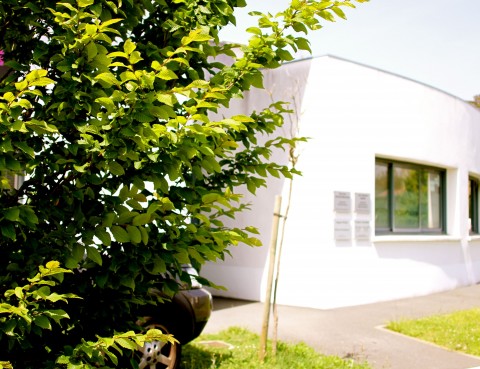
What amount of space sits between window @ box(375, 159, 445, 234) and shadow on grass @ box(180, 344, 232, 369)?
6.44 meters

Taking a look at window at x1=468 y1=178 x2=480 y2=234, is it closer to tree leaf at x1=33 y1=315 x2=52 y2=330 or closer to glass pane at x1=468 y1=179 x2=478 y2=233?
glass pane at x1=468 y1=179 x2=478 y2=233

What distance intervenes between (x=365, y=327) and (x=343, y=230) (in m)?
2.42

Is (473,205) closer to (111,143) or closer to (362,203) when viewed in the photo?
(362,203)

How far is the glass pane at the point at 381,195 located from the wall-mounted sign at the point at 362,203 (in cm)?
90

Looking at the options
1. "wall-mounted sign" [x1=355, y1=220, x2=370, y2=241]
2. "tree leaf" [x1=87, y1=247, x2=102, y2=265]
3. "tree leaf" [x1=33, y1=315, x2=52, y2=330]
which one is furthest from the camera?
"wall-mounted sign" [x1=355, y1=220, x2=370, y2=241]

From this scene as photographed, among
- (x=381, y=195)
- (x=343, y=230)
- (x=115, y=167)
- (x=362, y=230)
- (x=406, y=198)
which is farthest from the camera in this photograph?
(x=406, y=198)

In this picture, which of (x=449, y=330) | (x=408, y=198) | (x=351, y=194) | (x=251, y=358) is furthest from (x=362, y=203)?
(x=251, y=358)

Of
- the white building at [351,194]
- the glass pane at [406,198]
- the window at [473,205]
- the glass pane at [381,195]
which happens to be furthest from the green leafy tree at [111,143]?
the window at [473,205]

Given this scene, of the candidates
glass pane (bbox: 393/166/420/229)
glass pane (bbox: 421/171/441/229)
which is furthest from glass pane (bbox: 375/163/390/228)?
glass pane (bbox: 421/171/441/229)

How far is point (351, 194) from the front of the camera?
35.5 feet

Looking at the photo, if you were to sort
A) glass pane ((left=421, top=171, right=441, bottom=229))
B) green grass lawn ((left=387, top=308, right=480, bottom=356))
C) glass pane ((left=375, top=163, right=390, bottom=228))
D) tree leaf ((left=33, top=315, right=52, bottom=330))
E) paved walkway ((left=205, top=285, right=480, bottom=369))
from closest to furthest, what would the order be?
tree leaf ((left=33, top=315, right=52, bottom=330))
paved walkway ((left=205, top=285, right=480, bottom=369))
green grass lawn ((left=387, top=308, right=480, bottom=356))
glass pane ((left=375, top=163, right=390, bottom=228))
glass pane ((left=421, top=171, right=441, bottom=229))

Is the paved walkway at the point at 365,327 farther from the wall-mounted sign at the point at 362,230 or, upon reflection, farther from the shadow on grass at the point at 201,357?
the shadow on grass at the point at 201,357

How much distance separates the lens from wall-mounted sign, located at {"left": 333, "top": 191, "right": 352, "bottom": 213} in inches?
416

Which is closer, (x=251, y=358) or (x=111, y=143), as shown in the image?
(x=111, y=143)
